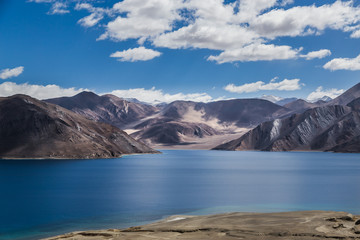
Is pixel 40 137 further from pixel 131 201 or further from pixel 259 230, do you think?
pixel 259 230

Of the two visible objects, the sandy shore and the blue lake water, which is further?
the blue lake water

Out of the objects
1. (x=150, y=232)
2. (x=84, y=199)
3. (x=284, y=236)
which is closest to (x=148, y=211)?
(x=84, y=199)

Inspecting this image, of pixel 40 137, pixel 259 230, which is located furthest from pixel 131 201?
pixel 40 137

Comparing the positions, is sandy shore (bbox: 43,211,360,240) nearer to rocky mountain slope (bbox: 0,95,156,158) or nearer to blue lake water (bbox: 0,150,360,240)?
blue lake water (bbox: 0,150,360,240)

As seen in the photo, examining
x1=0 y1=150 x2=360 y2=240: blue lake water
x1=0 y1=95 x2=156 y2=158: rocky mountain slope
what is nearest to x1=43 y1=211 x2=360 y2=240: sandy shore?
x1=0 y1=150 x2=360 y2=240: blue lake water

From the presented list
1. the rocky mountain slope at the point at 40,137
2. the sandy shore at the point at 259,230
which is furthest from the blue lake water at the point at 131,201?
the rocky mountain slope at the point at 40,137

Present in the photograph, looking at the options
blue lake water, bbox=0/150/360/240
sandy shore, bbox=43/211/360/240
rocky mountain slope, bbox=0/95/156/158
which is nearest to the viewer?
sandy shore, bbox=43/211/360/240

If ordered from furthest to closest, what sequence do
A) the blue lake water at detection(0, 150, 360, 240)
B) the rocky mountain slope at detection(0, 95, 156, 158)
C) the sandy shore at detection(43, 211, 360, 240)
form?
the rocky mountain slope at detection(0, 95, 156, 158)
the blue lake water at detection(0, 150, 360, 240)
the sandy shore at detection(43, 211, 360, 240)

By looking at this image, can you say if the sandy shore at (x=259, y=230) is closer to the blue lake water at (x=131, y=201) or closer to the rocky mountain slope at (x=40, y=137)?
the blue lake water at (x=131, y=201)
